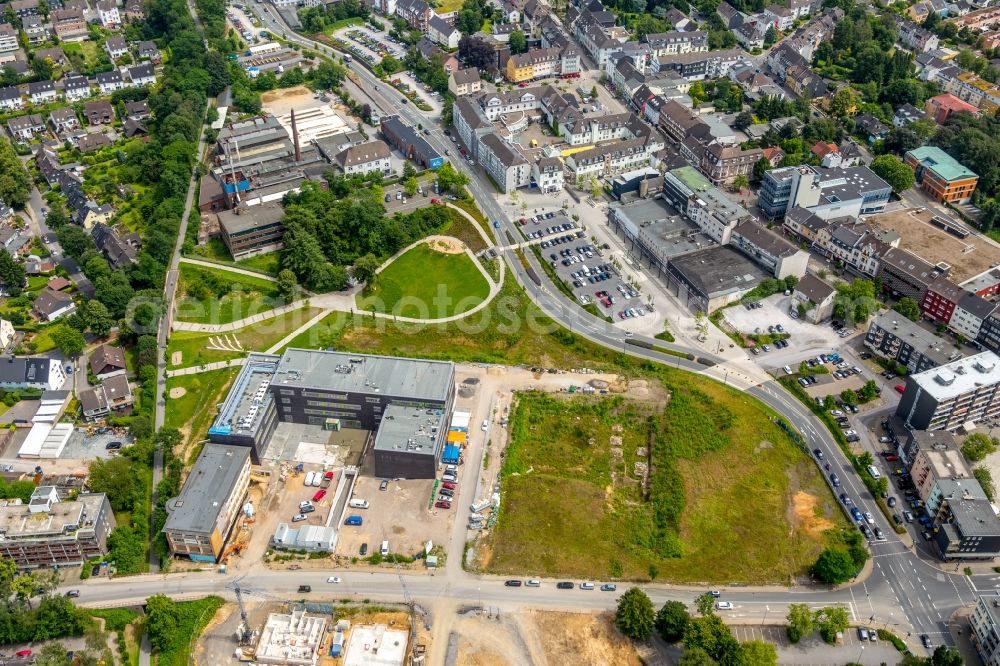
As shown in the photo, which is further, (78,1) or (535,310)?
(78,1)

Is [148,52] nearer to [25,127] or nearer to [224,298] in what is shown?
[25,127]

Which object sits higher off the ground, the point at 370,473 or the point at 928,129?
the point at 928,129

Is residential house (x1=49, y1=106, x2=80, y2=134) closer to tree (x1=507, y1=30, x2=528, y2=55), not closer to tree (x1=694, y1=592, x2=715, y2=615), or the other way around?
tree (x1=507, y1=30, x2=528, y2=55)

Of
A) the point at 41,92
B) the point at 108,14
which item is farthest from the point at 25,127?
the point at 108,14

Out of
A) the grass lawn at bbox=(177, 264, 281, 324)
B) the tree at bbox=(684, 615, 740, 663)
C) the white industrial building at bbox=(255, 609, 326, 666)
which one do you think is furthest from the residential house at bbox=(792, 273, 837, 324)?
the white industrial building at bbox=(255, 609, 326, 666)

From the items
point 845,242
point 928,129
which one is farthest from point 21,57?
point 928,129

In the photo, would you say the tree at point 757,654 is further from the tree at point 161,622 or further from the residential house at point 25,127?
the residential house at point 25,127

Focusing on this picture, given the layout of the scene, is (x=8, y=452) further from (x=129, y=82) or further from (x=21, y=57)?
(x=21, y=57)
